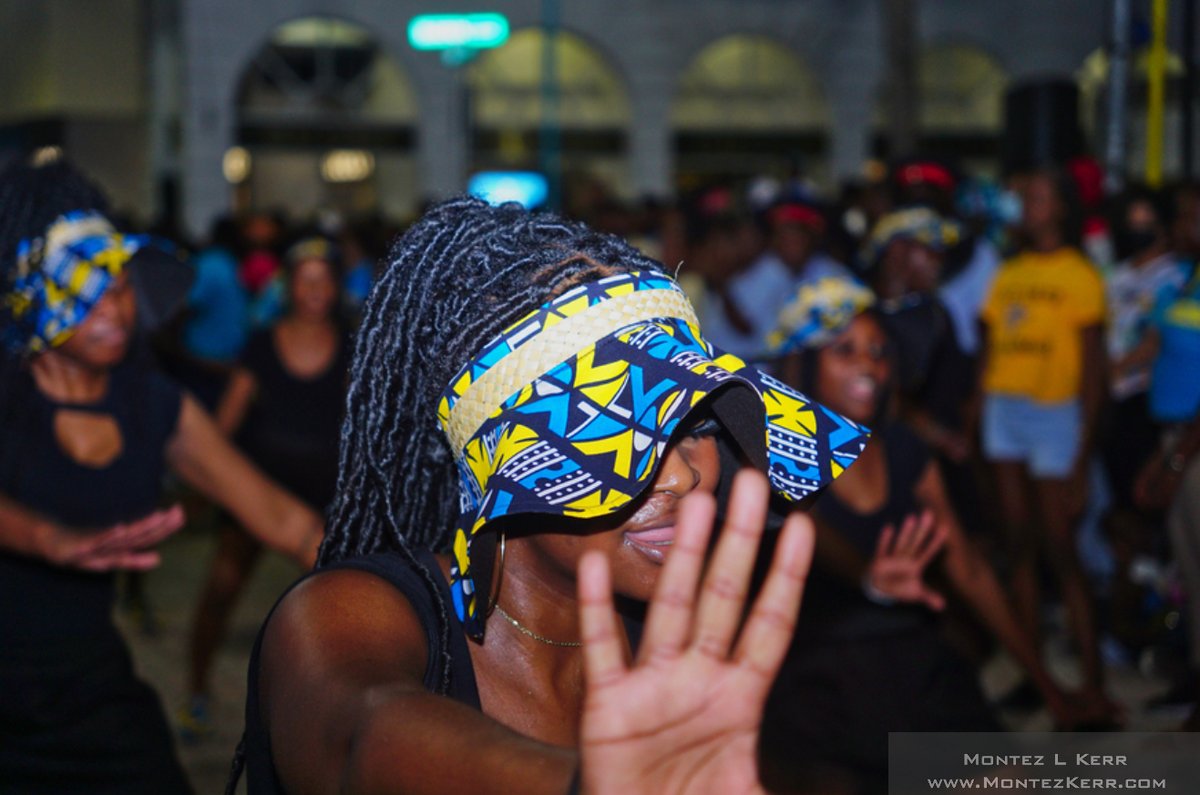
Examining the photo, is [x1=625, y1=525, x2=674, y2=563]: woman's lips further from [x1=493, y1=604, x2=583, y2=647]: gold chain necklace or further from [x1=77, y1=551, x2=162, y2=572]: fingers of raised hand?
[x1=77, y1=551, x2=162, y2=572]: fingers of raised hand

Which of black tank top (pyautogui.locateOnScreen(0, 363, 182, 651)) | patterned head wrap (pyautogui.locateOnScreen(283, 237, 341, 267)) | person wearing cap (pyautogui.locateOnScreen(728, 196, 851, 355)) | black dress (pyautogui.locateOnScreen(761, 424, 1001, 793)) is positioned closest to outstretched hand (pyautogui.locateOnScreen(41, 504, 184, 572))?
black tank top (pyautogui.locateOnScreen(0, 363, 182, 651))

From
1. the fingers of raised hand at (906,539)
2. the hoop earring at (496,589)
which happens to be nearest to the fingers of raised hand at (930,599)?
the fingers of raised hand at (906,539)

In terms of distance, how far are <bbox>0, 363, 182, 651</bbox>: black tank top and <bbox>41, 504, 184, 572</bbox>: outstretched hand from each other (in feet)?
0.48

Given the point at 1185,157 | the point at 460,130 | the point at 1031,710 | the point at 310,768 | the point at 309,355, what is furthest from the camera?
the point at 460,130

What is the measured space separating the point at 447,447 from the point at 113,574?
1662 millimetres

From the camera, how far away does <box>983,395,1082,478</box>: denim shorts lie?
6.62 m

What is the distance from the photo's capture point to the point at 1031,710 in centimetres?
614

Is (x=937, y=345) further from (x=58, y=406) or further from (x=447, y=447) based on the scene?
(x=447, y=447)

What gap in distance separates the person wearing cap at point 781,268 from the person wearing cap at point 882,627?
4.50 metres

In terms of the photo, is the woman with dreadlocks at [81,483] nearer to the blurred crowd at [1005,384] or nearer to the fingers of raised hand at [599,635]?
the blurred crowd at [1005,384]

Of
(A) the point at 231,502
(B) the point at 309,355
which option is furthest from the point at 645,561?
(B) the point at 309,355

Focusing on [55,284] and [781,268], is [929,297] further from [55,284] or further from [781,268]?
[55,284]

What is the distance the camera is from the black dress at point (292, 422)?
676 centimetres

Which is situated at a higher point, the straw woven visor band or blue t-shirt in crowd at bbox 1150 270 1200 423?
the straw woven visor band
